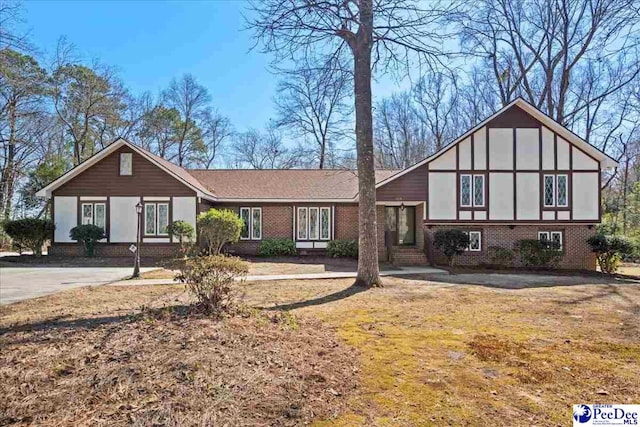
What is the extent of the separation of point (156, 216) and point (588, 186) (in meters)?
20.2

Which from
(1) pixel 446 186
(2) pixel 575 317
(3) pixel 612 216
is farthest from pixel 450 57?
(3) pixel 612 216

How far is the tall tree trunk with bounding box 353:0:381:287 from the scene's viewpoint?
387 inches

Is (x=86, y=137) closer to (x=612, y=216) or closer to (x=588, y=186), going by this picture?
(x=588, y=186)

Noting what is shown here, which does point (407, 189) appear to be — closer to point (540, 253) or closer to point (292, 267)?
point (540, 253)

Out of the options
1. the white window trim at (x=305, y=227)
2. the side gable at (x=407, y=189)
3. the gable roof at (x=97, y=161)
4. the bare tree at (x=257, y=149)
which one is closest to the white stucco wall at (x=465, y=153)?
the side gable at (x=407, y=189)

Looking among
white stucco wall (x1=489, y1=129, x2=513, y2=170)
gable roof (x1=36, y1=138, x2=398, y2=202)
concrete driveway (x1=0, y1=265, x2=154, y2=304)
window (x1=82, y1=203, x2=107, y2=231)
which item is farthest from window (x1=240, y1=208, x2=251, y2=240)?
white stucco wall (x1=489, y1=129, x2=513, y2=170)

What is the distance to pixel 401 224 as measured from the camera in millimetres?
18922

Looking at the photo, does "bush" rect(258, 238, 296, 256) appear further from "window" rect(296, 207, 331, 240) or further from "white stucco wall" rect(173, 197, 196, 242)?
"white stucco wall" rect(173, 197, 196, 242)

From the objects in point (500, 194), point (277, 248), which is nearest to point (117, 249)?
point (277, 248)

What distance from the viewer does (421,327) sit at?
5.85 m

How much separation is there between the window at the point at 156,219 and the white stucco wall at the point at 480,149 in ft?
48.6

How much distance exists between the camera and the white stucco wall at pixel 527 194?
17.1 metres

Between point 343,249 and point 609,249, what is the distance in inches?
441

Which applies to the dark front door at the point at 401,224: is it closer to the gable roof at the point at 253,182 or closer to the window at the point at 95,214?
the gable roof at the point at 253,182
